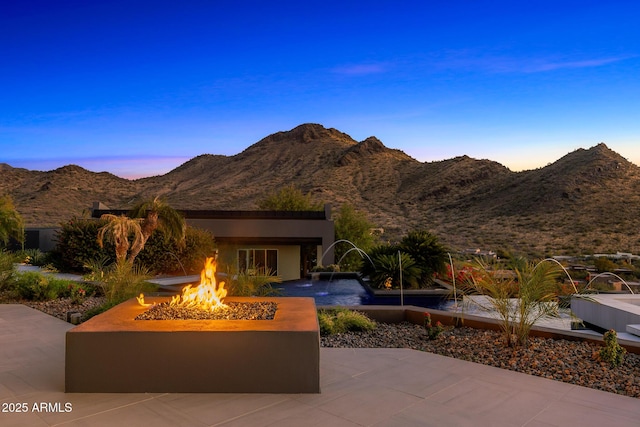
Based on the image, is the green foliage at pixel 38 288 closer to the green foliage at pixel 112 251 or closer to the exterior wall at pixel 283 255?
the green foliage at pixel 112 251

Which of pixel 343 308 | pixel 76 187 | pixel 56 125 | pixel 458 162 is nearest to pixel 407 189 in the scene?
pixel 458 162

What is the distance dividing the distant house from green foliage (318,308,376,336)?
42.2ft

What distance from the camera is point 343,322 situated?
24.1ft

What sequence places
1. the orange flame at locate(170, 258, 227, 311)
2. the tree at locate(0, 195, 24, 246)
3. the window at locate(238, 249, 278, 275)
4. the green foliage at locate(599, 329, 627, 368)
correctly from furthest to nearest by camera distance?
the window at locate(238, 249, 278, 275) → the tree at locate(0, 195, 24, 246) → the orange flame at locate(170, 258, 227, 311) → the green foliage at locate(599, 329, 627, 368)

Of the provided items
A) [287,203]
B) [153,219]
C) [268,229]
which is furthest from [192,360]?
[287,203]

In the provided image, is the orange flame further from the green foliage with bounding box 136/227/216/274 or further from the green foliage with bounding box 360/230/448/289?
the green foliage with bounding box 136/227/216/274

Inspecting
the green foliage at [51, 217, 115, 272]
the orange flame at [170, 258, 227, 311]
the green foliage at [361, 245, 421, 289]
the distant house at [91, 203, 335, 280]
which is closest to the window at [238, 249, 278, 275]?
the distant house at [91, 203, 335, 280]

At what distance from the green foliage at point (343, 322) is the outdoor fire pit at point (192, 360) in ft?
8.54

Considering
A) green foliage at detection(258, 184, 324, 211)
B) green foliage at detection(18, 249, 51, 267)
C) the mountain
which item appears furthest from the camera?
the mountain

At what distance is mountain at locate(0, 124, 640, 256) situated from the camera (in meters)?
37.5

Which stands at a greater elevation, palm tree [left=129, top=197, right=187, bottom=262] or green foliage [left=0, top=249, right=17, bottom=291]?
palm tree [left=129, top=197, right=187, bottom=262]

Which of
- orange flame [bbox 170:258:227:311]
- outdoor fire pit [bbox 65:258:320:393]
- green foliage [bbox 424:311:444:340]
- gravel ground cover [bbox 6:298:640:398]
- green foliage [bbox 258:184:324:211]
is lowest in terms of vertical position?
gravel ground cover [bbox 6:298:640:398]

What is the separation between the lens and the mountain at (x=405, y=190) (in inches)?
1475

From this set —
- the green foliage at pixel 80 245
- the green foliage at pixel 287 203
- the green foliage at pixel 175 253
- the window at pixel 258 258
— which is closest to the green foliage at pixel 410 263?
the green foliage at pixel 175 253
